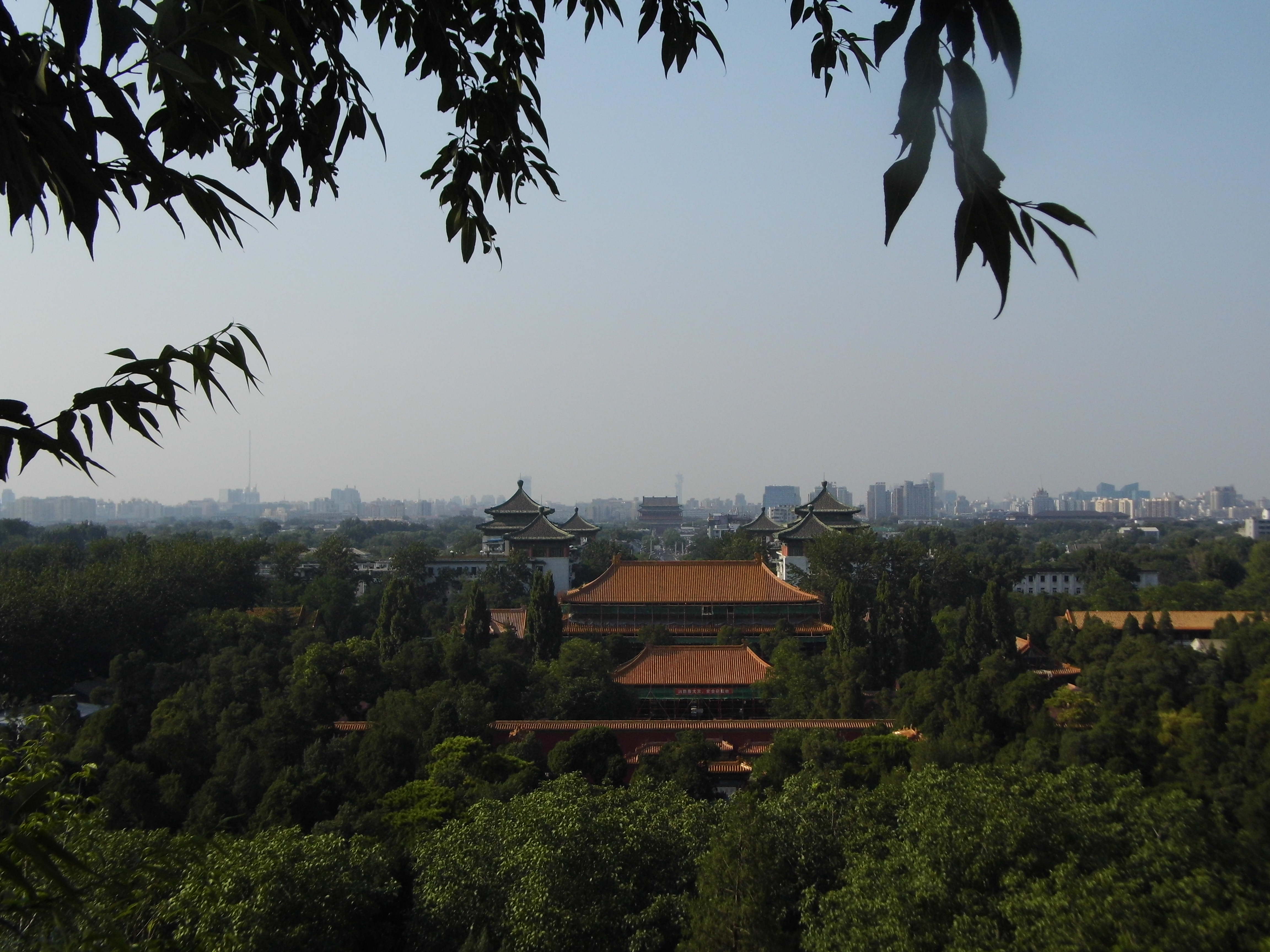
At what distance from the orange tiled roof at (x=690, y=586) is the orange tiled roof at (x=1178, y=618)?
18.7 ft

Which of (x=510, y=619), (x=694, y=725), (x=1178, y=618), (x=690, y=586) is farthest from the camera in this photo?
(x=510, y=619)

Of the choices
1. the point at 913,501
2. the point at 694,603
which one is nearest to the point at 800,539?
the point at 694,603

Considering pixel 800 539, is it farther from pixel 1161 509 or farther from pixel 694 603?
pixel 1161 509

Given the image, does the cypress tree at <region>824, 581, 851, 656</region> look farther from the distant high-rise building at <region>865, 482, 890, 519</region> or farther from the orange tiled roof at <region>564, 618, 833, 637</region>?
the distant high-rise building at <region>865, 482, 890, 519</region>

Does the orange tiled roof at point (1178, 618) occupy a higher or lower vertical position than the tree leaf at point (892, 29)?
lower

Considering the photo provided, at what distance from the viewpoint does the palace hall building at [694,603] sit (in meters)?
18.6

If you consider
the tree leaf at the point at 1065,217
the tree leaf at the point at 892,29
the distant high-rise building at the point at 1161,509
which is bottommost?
the distant high-rise building at the point at 1161,509

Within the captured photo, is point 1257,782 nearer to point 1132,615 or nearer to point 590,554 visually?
point 1132,615

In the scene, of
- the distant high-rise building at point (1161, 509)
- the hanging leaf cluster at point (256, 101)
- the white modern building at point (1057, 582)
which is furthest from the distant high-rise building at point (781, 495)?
the hanging leaf cluster at point (256, 101)

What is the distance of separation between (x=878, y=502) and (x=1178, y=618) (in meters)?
115

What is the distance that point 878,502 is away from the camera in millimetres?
132750

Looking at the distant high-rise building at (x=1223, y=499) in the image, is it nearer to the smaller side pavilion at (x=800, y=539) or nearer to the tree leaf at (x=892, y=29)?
the smaller side pavilion at (x=800, y=539)

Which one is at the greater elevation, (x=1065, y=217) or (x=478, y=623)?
(x=1065, y=217)

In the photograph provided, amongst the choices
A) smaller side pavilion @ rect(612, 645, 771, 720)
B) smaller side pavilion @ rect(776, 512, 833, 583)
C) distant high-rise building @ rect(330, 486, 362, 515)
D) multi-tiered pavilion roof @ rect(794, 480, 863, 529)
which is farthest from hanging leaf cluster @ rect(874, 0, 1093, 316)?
distant high-rise building @ rect(330, 486, 362, 515)
